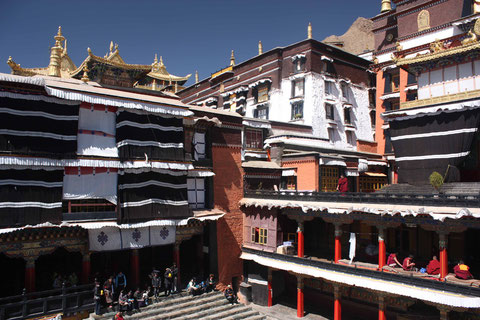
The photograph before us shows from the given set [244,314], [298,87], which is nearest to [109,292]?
[244,314]

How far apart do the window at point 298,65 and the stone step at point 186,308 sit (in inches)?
1035

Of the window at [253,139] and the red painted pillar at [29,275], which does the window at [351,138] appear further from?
the red painted pillar at [29,275]

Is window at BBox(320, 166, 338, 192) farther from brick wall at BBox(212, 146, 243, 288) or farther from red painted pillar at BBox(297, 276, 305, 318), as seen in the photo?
red painted pillar at BBox(297, 276, 305, 318)

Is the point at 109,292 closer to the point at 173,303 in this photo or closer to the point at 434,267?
the point at 173,303

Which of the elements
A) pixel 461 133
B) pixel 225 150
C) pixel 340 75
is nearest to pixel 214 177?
pixel 225 150

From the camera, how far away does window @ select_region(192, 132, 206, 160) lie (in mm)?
25531

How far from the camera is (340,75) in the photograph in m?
42.3

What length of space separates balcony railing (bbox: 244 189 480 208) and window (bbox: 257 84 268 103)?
1898cm

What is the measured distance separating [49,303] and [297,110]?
30.5 meters

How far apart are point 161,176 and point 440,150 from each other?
63.9 ft

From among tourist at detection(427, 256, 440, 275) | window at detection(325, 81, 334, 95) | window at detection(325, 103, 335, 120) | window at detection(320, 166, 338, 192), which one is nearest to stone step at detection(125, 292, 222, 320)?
window at detection(320, 166, 338, 192)

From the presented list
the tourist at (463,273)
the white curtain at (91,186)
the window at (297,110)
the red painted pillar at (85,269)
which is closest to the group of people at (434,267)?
the tourist at (463,273)

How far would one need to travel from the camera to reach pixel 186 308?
861 inches

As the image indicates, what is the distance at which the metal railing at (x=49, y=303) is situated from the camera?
55.9ft
